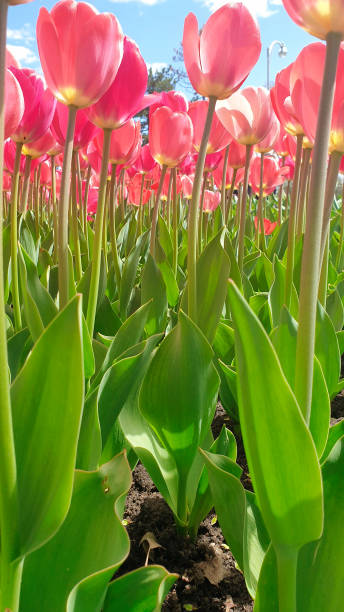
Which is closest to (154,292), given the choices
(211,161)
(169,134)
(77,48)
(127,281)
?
(127,281)

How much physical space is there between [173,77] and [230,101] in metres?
29.2

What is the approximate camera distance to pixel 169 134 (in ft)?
3.50

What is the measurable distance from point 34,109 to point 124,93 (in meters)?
0.16

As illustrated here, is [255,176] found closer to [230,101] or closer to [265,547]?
[230,101]

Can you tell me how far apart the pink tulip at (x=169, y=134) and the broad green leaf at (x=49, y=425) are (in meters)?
0.76

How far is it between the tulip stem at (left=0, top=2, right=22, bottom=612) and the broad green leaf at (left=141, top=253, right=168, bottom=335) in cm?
71

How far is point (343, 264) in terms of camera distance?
1902mm

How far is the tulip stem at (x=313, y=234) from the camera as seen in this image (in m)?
0.37

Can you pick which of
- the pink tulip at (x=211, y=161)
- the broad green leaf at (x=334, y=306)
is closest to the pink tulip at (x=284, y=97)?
the broad green leaf at (x=334, y=306)

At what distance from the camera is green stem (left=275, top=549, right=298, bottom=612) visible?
41 cm

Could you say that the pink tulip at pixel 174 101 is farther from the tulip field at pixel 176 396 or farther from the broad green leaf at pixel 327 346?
the broad green leaf at pixel 327 346

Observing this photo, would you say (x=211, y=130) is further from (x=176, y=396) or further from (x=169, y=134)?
(x=176, y=396)

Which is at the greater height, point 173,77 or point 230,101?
point 173,77

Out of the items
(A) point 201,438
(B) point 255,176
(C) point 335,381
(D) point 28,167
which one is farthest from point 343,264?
(A) point 201,438
